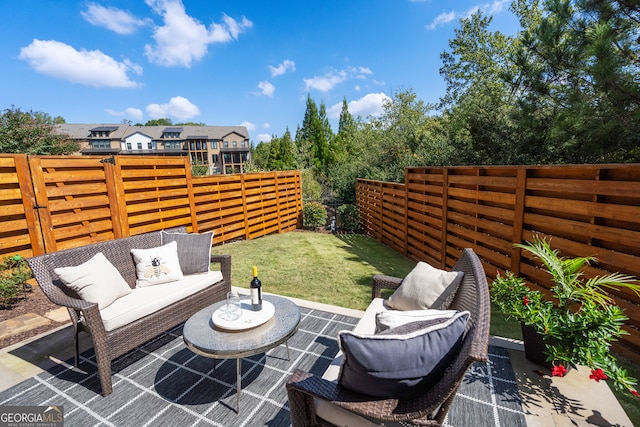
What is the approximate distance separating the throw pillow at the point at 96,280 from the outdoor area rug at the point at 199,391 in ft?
2.03

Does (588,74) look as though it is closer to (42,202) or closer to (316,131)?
(42,202)

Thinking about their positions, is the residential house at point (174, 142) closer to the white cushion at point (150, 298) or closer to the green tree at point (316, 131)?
the green tree at point (316, 131)

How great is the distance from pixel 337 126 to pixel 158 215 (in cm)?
2958

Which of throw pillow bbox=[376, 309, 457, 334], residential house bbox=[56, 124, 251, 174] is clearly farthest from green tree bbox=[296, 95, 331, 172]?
throw pillow bbox=[376, 309, 457, 334]

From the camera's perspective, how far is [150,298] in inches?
111

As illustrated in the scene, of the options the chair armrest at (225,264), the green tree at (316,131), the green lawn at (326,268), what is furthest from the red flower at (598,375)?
the green tree at (316,131)

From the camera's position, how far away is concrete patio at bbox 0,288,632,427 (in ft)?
6.31

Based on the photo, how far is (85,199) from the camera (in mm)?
4773

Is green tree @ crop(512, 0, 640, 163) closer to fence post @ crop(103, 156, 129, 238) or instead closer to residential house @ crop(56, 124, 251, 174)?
fence post @ crop(103, 156, 129, 238)

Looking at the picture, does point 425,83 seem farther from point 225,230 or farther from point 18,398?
point 18,398

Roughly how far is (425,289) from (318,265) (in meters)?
3.27

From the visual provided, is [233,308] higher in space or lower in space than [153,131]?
lower

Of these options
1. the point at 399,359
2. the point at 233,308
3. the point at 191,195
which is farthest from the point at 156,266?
the point at 191,195

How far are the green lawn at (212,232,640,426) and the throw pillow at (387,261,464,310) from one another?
1214 millimetres
